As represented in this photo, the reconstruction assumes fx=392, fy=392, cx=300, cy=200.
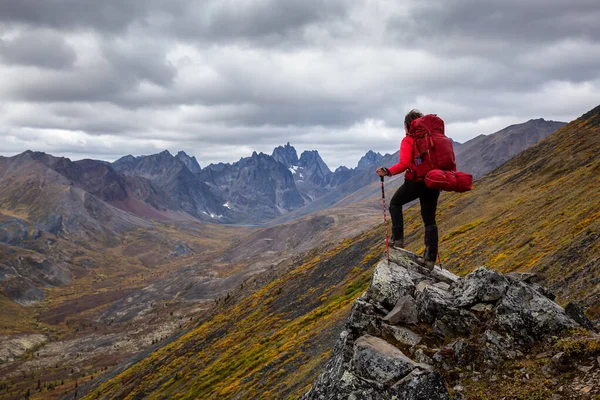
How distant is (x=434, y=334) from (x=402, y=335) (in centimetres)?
89

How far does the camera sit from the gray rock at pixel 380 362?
32.4ft

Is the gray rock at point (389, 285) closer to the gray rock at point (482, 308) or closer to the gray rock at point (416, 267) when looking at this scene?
the gray rock at point (416, 267)

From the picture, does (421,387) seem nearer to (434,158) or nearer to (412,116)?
(434,158)

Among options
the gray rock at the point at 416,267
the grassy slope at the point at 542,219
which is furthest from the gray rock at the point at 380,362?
the grassy slope at the point at 542,219

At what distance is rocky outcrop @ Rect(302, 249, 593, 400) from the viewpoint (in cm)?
984

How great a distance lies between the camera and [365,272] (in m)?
44.1

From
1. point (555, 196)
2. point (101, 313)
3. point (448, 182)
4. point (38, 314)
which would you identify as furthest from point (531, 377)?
point (38, 314)

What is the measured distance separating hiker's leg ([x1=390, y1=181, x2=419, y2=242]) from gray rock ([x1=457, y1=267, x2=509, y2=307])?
3.02m

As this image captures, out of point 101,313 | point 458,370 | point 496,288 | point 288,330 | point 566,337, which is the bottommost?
point 101,313

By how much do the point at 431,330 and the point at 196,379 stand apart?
36504 millimetres

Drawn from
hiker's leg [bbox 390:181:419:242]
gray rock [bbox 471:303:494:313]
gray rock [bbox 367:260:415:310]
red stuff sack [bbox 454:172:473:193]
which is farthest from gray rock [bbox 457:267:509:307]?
hiker's leg [bbox 390:181:419:242]

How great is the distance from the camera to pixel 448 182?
11.7 meters

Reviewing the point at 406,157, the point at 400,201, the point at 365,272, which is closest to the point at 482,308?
the point at 400,201

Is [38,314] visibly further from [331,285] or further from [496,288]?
[496,288]
